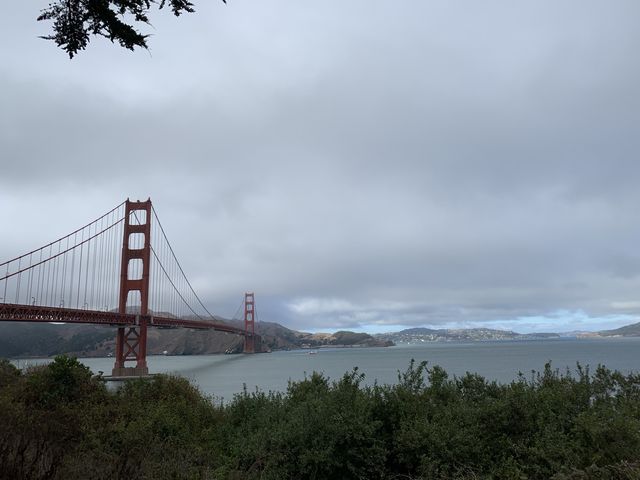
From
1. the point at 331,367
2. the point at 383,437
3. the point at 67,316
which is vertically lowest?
the point at 331,367

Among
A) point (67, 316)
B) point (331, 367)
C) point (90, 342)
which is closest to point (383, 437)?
point (67, 316)

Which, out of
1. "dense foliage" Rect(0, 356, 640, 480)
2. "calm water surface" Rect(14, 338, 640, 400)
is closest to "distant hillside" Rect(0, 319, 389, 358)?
"calm water surface" Rect(14, 338, 640, 400)

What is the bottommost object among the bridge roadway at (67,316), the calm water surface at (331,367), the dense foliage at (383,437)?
the calm water surface at (331,367)

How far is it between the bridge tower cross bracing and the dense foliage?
140 ft

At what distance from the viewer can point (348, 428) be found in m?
10.0

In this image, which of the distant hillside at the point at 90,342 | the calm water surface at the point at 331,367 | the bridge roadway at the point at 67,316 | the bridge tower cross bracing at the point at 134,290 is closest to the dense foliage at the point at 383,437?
the calm water surface at the point at 331,367

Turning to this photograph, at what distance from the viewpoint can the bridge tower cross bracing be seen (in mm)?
54750

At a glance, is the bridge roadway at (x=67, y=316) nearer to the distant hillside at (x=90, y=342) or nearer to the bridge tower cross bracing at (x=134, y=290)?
the bridge tower cross bracing at (x=134, y=290)

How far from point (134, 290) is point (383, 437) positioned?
54.2m

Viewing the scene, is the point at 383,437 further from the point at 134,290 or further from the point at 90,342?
the point at 90,342

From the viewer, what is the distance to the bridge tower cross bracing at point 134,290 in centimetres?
5475

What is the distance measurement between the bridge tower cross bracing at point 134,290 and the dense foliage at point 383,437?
140 feet

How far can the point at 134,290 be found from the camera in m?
59.8

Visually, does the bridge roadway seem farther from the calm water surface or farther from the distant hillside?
the distant hillside
